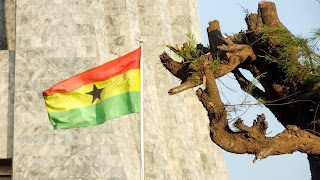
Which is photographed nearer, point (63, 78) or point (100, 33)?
point (63, 78)

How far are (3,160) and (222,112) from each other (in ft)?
30.9

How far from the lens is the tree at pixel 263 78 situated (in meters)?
15.6

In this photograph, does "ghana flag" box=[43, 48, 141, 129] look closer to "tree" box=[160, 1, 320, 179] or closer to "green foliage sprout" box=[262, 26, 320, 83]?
"tree" box=[160, 1, 320, 179]

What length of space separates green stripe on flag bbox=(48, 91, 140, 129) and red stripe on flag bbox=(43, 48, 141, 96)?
17.7 inches

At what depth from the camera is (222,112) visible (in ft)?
50.9

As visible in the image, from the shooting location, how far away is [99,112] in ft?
55.4

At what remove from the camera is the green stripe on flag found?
16656mm

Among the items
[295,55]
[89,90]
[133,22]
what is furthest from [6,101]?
[295,55]

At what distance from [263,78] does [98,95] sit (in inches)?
139

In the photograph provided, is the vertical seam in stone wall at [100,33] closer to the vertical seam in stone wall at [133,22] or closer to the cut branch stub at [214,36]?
the vertical seam in stone wall at [133,22]

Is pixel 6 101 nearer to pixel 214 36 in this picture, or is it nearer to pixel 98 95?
pixel 98 95

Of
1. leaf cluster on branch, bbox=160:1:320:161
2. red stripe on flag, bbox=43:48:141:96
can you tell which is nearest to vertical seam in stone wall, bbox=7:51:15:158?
red stripe on flag, bbox=43:48:141:96

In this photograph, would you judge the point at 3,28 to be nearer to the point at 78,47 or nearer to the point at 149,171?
the point at 78,47

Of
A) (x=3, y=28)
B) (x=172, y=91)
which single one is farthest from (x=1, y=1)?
(x=172, y=91)
